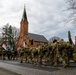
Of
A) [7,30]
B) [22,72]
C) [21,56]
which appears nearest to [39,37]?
[7,30]

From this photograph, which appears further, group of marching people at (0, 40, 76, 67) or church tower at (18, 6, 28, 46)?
church tower at (18, 6, 28, 46)

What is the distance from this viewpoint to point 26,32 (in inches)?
3113

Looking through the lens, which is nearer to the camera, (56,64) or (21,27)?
(56,64)

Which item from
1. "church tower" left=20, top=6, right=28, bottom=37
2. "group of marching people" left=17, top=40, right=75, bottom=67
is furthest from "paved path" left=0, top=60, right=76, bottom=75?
"church tower" left=20, top=6, right=28, bottom=37

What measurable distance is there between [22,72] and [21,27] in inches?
2829

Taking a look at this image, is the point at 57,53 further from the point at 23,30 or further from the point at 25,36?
the point at 23,30

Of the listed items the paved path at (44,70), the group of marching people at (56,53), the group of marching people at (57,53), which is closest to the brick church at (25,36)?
the paved path at (44,70)

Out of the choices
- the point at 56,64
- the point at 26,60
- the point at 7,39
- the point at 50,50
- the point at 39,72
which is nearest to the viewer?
the point at 39,72

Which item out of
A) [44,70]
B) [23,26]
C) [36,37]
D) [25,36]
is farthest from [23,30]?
[44,70]

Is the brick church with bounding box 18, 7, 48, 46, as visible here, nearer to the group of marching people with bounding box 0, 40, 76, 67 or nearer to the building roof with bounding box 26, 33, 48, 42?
the building roof with bounding box 26, 33, 48, 42

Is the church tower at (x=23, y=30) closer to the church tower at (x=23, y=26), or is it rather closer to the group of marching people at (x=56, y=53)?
the church tower at (x=23, y=26)

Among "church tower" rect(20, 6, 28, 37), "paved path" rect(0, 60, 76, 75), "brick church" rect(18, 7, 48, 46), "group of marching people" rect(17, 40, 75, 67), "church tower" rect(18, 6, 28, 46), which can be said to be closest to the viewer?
"paved path" rect(0, 60, 76, 75)

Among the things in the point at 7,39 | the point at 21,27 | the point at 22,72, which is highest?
the point at 21,27

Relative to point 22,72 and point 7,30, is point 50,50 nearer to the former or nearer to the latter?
point 22,72
